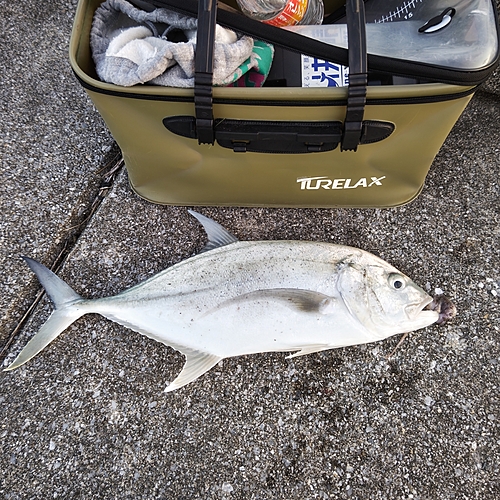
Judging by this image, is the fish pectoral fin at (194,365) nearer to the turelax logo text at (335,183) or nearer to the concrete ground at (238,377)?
the concrete ground at (238,377)

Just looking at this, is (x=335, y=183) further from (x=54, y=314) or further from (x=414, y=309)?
(x=54, y=314)

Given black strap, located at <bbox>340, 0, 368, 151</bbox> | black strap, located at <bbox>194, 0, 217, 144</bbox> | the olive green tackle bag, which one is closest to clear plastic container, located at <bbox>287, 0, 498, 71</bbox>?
the olive green tackle bag

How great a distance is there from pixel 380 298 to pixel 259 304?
375mm

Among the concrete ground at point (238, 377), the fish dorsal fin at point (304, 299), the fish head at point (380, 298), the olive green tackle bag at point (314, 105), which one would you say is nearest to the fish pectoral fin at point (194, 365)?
the concrete ground at point (238, 377)

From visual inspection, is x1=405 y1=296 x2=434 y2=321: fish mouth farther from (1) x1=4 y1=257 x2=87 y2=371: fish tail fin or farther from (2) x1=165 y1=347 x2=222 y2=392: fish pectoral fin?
(1) x1=4 y1=257 x2=87 y2=371: fish tail fin

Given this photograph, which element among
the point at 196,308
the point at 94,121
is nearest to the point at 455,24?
the point at 196,308

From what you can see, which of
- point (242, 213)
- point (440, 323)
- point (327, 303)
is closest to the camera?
point (327, 303)

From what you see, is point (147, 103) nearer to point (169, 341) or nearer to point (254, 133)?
point (254, 133)

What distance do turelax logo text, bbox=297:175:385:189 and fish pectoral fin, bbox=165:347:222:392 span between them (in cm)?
65

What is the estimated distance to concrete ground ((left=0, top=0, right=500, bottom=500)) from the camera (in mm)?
1359

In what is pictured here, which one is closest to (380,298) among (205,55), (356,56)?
(356,56)

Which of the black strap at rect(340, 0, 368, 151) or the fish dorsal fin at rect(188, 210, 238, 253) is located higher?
the black strap at rect(340, 0, 368, 151)

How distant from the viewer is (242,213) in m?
1.65

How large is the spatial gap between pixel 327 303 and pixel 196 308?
41 cm
